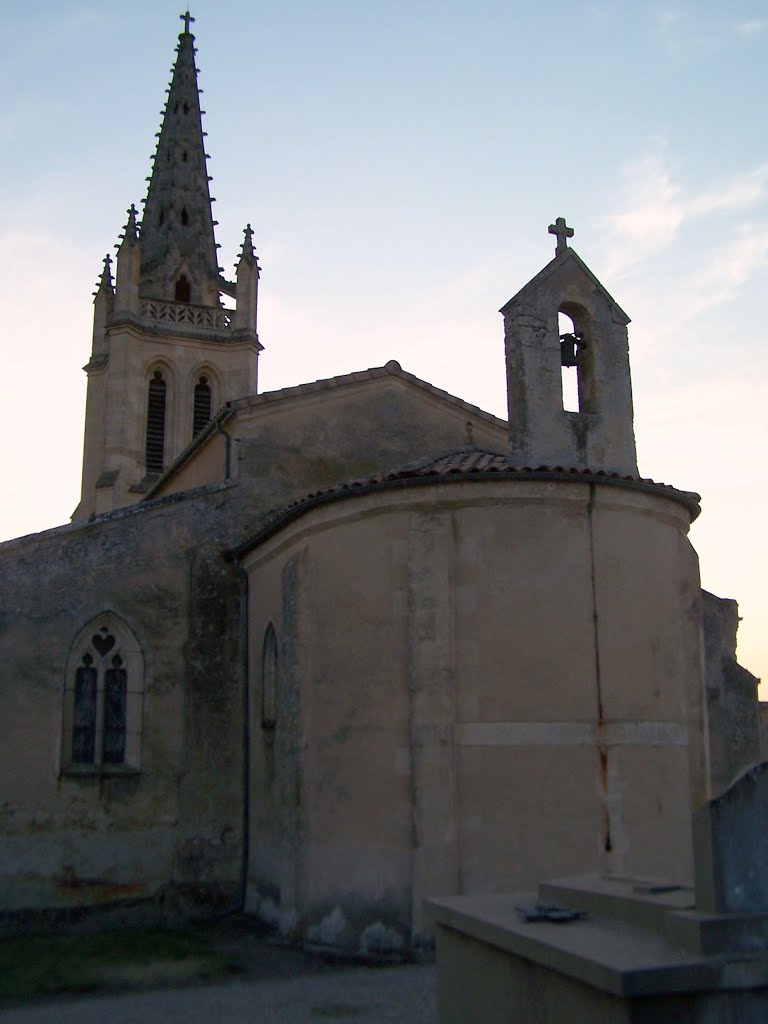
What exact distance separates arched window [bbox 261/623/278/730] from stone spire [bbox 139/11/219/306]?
77.3 feet

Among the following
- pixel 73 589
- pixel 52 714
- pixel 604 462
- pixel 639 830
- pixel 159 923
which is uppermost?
pixel 604 462

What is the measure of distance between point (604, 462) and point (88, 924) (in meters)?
9.14

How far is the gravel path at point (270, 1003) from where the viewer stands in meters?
8.92

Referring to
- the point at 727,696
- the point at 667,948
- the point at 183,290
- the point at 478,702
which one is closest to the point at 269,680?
the point at 478,702

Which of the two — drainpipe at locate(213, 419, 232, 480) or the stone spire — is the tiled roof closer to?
drainpipe at locate(213, 419, 232, 480)

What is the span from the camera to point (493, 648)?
11875 mm

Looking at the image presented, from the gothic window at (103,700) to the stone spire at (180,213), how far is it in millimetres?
22823

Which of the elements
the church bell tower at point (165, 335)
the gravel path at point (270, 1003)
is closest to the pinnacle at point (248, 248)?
the church bell tower at point (165, 335)

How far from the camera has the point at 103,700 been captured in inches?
577

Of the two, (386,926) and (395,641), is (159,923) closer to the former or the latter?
(386,926)

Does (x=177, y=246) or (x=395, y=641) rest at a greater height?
(x=177, y=246)

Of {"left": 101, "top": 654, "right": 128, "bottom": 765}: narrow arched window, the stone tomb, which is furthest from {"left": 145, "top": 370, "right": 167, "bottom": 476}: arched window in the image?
the stone tomb

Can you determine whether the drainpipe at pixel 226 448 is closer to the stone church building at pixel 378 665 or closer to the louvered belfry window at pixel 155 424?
the stone church building at pixel 378 665

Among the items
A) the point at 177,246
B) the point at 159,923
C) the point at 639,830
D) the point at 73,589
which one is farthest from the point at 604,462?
the point at 177,246
